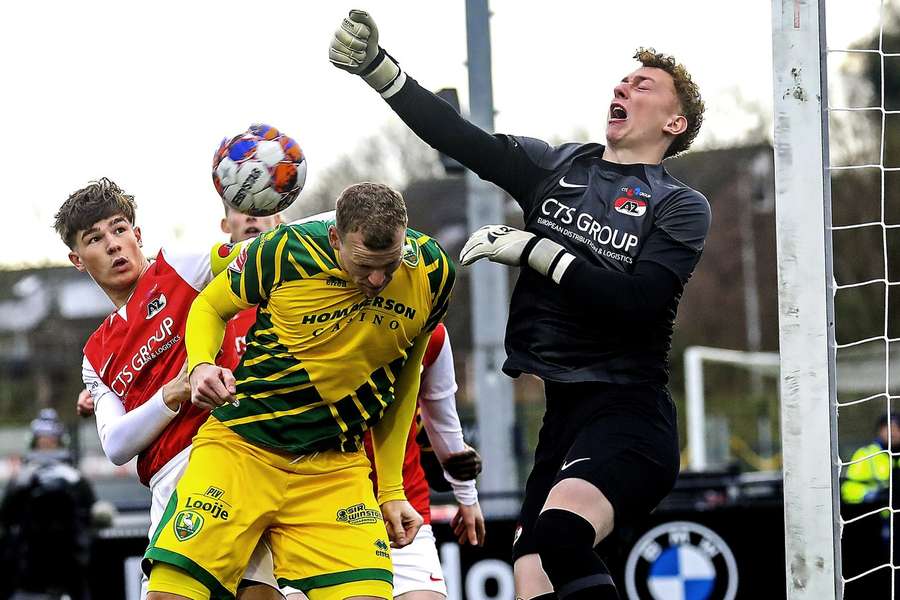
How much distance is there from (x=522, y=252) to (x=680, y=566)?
509 centimetres

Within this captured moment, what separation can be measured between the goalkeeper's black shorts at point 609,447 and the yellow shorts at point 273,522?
0.56 metres

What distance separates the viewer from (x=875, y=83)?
123ft

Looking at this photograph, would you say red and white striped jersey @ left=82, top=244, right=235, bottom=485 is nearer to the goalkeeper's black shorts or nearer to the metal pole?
the goalkeeper's black shorts

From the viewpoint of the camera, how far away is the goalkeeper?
429 centimetres

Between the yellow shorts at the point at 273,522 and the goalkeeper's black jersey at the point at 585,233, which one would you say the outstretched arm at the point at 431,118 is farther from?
the yellow shorts at the point at 273,522

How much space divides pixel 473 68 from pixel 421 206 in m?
28.6

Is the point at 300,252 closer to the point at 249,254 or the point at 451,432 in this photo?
the point at 249,254

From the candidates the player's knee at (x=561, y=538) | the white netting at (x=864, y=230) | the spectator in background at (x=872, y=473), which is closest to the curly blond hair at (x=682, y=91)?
the player's knee at (x=561, y=538)

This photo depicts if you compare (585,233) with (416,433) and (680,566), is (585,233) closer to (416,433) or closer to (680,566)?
(416,433)

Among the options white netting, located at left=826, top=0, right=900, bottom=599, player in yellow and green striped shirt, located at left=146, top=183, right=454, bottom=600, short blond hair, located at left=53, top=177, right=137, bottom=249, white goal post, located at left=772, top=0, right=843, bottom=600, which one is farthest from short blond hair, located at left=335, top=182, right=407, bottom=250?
white netting, located at left=826, top=0, right=900, bottom=599

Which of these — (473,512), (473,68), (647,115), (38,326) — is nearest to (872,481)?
(473,68)

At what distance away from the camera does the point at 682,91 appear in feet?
15.7

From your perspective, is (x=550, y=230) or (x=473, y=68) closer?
(x=550, y=230)

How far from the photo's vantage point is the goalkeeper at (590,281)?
4289 mm
